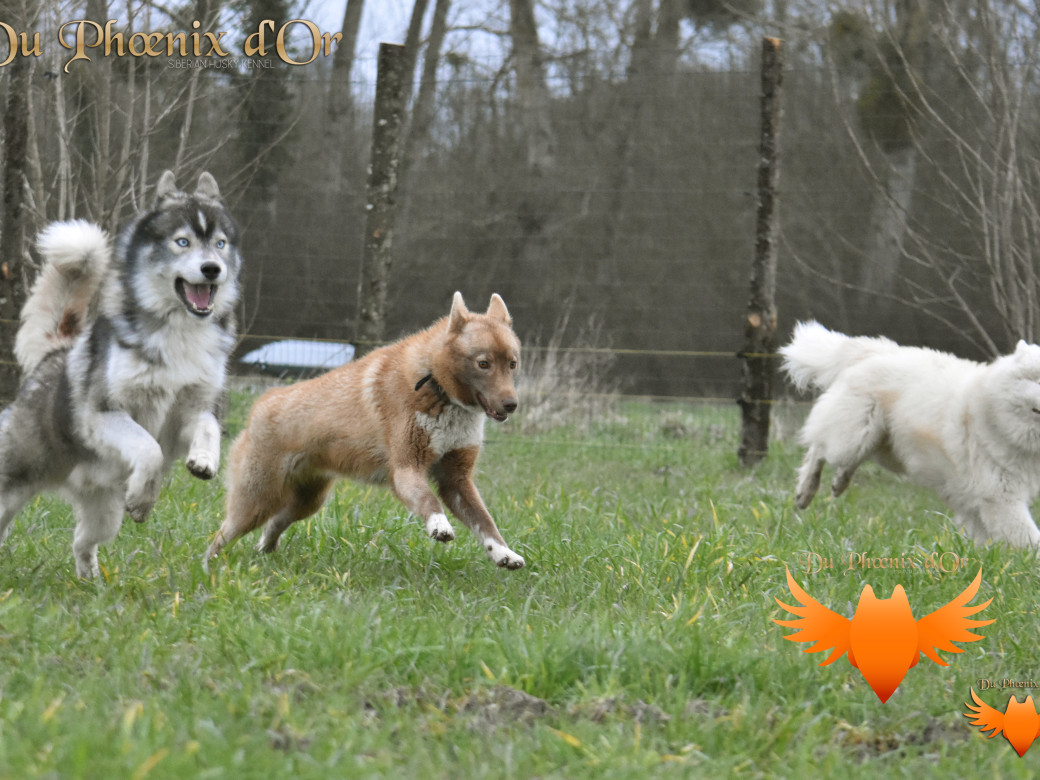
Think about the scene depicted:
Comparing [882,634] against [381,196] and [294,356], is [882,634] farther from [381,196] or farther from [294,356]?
[294,356]

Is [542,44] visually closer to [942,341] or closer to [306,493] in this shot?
[942,341]

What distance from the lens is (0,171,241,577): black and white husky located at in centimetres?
421

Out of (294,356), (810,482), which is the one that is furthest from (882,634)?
(294,356)

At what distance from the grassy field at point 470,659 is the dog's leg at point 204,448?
1.31ft

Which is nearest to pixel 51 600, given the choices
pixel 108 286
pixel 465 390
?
pixel 108 286

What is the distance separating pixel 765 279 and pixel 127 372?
6.48 m

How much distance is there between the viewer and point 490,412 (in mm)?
4266

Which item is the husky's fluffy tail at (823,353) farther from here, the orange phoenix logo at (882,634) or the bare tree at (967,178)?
the orange phoenix logo at (882,634)

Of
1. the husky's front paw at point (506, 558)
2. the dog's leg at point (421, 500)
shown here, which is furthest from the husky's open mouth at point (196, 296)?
the husky's front paw at point (506, 558)

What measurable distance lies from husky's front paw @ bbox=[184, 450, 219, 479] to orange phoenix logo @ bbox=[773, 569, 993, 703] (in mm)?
2176

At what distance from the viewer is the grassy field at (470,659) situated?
2525 millimetres

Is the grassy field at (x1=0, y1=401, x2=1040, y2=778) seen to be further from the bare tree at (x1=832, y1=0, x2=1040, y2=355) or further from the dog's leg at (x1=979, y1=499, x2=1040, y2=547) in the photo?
the bare tree at (x1=832, y1=0, x2=1040, y2=355)

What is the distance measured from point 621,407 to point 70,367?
7173mm

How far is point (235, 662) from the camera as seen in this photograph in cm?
310
